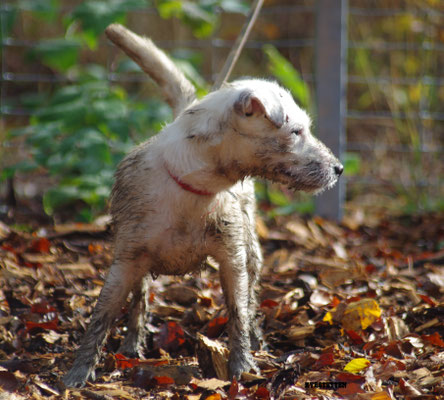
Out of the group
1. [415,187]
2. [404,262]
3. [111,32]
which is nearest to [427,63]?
[415,187]

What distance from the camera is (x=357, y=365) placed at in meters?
2.70

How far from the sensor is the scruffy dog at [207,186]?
2566mm

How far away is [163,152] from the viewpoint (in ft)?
8.87

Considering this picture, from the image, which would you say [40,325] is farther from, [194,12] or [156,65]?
[194,12]

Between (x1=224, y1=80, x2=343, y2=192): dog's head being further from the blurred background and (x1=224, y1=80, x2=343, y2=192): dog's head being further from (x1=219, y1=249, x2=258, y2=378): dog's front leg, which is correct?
the blurred background

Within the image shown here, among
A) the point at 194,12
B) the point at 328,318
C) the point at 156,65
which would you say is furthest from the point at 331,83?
the point at 328,318

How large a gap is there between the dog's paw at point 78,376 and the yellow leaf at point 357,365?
41.3 inches

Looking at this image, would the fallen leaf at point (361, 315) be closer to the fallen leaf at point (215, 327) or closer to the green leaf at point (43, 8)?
the fallen leaf at point (215, 327)

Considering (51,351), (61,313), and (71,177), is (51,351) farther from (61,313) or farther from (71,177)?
(71,177)

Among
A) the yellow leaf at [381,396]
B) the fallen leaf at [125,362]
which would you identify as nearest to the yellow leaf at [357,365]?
the yellow leaf at [381,396]

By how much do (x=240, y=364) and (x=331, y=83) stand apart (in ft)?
11.3

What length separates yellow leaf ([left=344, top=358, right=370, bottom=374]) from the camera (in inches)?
106

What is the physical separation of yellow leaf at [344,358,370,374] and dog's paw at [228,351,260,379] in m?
0.37

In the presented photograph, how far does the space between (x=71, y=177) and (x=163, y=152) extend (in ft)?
8.52
